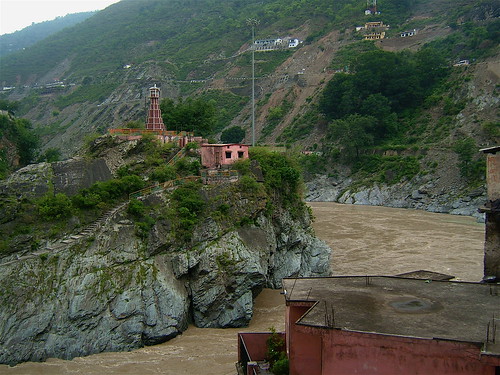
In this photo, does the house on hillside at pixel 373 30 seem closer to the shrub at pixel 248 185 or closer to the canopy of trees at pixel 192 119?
the canopy of trees at pixel 192 119

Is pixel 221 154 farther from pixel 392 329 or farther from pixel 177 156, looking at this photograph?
pixel 392 329

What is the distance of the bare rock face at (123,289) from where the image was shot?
17.2m

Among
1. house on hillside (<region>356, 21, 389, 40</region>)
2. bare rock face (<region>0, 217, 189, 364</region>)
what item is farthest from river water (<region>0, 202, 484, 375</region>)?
house on hillside (<region>356, 21, 389, 40</region>)

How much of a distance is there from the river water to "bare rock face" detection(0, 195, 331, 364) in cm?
55

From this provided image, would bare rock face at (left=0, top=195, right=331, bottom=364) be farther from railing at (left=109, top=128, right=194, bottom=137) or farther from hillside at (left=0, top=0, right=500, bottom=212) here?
hillside at (left=0, top=0, right=500, bottom=212)

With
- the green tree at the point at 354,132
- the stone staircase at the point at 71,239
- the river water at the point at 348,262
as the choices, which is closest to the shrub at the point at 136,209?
the stone staircase at the point at 71,239

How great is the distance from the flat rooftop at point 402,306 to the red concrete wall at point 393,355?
19 centimetres

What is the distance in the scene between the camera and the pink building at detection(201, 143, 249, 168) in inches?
1025

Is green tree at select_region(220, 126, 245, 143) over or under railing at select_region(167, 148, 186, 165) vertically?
over

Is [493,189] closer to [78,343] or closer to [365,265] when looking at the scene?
[78,343]

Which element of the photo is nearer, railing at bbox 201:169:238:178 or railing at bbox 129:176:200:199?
railing at bbox 129:176:200:199

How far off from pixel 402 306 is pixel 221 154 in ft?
55.7

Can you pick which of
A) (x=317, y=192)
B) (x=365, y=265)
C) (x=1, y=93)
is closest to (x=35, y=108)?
(x=1, y=93)

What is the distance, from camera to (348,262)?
31.2 m
